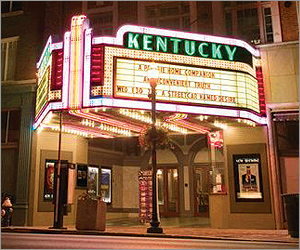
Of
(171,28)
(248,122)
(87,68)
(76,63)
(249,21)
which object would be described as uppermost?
(171,28)

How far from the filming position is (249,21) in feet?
61.7

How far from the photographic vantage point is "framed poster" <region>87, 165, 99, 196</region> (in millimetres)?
21891

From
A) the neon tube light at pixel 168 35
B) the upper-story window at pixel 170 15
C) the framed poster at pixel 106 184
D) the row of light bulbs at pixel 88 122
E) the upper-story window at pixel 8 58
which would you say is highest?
the upper-story window at pixel 170 15

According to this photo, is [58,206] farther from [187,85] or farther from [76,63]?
[187,85]

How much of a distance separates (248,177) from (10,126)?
1161cm

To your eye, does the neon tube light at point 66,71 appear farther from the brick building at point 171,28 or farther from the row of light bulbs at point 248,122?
the row of light bulbs at point 248,122

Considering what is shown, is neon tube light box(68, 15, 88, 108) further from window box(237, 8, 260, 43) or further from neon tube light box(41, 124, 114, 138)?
window box(237, 8, 260, 43)

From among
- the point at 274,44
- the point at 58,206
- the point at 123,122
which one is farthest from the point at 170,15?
the point at 58,206

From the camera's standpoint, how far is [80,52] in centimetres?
1492

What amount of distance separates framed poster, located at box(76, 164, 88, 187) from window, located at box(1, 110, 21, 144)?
3.37m

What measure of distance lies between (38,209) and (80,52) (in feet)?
25.9

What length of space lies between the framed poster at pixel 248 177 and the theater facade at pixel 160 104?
42 mm

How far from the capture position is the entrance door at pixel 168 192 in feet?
80.5

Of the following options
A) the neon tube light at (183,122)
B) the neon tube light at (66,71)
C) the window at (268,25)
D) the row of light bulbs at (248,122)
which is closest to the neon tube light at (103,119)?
the neon tube light at (66,71)
